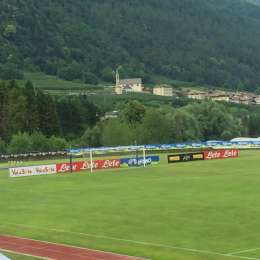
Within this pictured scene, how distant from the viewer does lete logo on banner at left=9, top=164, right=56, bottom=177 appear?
231 ft

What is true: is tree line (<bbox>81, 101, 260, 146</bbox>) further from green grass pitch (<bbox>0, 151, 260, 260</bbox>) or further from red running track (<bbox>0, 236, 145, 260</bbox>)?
red running track (<bbox>0, 236, 145, 260</bbox>)

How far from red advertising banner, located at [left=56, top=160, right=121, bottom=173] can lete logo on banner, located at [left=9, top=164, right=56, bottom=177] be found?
1067 mm

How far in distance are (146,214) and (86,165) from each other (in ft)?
144

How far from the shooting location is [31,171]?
72812mm

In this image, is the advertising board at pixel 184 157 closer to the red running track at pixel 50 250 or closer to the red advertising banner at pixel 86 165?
the red advertising banner at pixel 86 165

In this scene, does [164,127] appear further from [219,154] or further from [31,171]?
[31,171]

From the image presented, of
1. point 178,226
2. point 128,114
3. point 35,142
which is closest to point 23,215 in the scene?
point 178,226

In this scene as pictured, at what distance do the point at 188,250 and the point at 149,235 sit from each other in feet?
13.4

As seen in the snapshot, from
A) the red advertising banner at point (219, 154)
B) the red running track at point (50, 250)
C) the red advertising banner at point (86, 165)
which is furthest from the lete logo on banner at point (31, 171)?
the red running track at point (50, 250)

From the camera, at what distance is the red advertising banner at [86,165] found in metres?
76.6

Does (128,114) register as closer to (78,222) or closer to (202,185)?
(202,185)

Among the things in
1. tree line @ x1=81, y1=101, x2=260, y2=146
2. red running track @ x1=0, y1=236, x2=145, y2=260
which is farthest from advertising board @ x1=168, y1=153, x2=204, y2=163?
red running track @ x1=0, y1=236, x2=145, y2=260

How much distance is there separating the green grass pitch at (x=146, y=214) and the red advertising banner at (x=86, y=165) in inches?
501

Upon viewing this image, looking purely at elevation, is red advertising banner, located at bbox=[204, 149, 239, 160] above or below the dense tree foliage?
below
